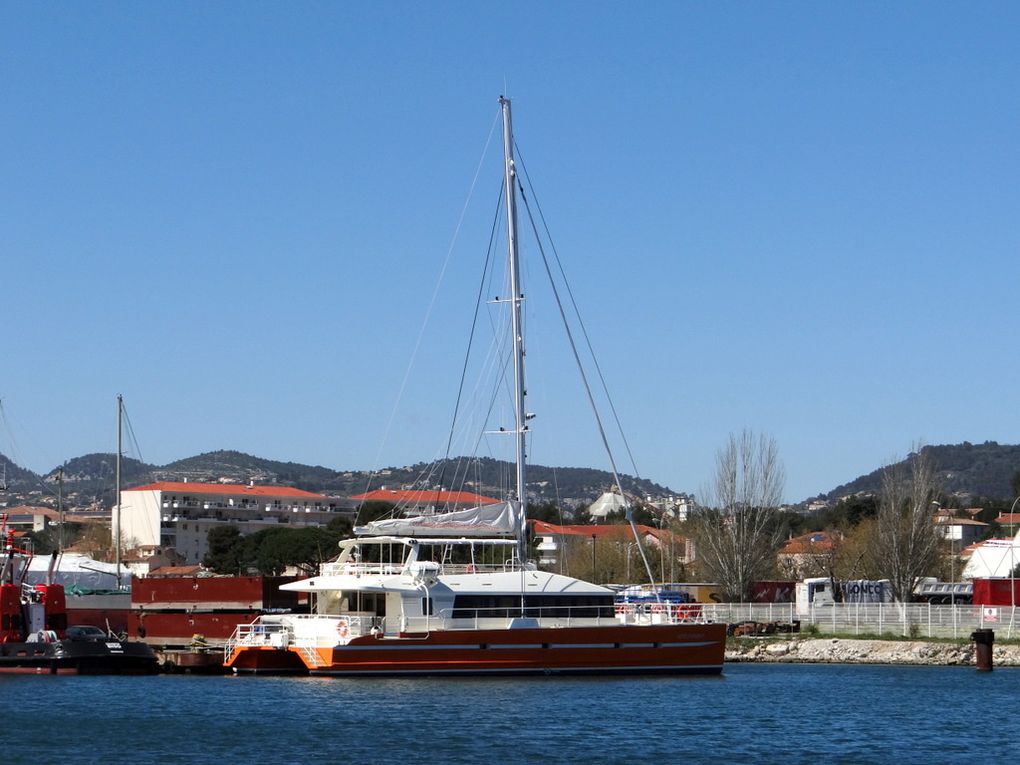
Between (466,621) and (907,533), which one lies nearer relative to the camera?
(466,621)

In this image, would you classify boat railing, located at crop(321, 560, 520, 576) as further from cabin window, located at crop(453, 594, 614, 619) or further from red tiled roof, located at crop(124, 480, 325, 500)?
red tiled roof, located at crop(124, 480, 325, 500)

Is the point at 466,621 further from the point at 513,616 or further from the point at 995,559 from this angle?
the point at 995,559

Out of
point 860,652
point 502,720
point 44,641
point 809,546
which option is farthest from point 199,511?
point 502,720

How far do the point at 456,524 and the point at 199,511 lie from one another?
133m

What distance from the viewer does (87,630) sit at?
155 ft

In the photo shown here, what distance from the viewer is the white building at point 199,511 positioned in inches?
6348

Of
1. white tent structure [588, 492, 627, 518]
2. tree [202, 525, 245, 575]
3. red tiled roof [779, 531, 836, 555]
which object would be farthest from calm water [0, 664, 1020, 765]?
white tent structure [588, 492, 627, 518]

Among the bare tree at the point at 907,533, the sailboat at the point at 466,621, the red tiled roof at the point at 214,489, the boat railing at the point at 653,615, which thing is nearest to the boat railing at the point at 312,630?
the sailboat at the point at 466,621

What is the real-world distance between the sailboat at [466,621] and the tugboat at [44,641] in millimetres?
3336

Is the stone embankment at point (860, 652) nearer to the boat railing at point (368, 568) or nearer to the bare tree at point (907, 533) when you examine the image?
the bare tree at point (907, 533)

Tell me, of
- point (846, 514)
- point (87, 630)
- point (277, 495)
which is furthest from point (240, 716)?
point (277, 495)

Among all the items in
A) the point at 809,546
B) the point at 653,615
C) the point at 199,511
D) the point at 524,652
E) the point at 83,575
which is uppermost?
the point at 199,511

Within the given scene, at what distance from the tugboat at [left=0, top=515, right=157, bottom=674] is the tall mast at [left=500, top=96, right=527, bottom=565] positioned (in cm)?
1178

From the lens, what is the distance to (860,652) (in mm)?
50531
